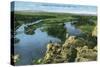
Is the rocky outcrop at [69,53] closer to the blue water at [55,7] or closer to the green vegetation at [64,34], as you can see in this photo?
the green vegetation at [64,34]

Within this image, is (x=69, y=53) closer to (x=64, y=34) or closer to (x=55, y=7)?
(x=64, y=34)

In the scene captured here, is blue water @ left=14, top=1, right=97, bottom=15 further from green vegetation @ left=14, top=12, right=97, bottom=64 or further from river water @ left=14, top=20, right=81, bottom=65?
river water @ left=14, top=20, right=81, bottom=65

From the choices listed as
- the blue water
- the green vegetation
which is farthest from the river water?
the blue water

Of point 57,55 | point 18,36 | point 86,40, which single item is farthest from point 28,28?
point 86,40

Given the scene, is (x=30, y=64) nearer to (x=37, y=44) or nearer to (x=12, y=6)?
(x=37, y=44)

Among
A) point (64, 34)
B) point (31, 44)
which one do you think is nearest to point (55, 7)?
point (64, 34)

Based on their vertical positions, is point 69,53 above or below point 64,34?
below

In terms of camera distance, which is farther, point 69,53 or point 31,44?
point 69,53

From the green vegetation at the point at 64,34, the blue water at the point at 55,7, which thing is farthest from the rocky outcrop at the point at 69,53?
the blue water at the point at 55,7

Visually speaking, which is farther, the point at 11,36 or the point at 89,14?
the point at 89,14
